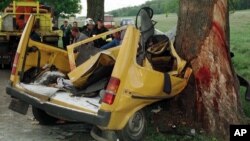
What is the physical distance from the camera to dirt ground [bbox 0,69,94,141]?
6.78 m

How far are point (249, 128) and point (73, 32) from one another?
1049 centimetres

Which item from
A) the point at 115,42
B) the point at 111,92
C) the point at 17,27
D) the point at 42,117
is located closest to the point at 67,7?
the point at 17,27

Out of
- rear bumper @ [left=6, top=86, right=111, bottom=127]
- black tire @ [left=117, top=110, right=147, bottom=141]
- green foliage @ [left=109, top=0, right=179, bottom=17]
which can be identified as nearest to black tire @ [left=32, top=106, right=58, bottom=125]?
rear bumper @ [left=6, top=86, right=111, bottom=127]

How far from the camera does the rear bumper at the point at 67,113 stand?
5.64m

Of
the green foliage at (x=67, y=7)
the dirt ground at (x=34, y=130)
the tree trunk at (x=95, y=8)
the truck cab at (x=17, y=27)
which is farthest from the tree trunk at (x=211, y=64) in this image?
the green foliage at (x=67, y=7)

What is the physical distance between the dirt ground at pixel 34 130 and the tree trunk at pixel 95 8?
803 cm

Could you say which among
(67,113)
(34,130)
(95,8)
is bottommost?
(34,130)

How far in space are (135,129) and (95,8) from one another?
9.99 metres

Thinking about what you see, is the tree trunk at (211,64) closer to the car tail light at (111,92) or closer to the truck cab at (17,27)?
the car tail light at (111,92)

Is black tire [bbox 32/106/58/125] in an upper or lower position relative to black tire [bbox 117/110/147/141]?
lower

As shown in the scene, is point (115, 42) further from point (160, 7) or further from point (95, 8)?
point (160, 7)

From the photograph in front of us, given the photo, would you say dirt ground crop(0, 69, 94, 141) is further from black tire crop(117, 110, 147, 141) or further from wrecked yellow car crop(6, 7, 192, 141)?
black tire crop(117, 110, 147, 141)

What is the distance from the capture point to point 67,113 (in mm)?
5996

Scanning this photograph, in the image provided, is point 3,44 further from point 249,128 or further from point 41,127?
point 249,128
